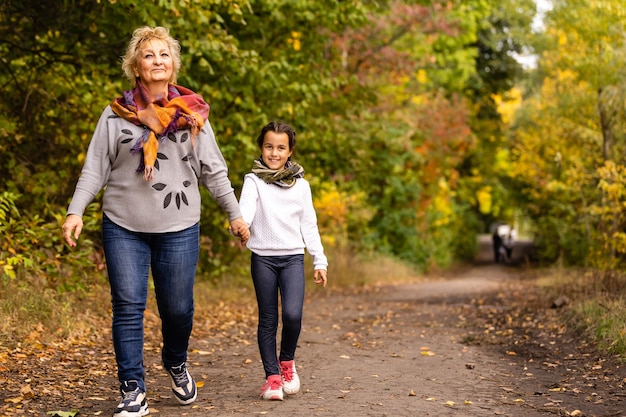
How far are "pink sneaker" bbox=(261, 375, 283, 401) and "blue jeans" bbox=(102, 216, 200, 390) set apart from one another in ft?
2.34

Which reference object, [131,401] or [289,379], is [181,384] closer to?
[131,401]

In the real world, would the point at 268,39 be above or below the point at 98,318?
above

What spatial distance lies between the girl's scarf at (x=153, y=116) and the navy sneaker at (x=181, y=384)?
1.24m

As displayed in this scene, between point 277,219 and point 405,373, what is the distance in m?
1.89

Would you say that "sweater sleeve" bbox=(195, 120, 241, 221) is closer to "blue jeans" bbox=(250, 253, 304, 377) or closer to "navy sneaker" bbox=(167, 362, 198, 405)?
"blue jeans" bbox=(250, 253, 304, 377)

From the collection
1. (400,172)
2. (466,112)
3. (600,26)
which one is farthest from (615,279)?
(466,112)

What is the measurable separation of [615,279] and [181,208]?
7193 millimetres

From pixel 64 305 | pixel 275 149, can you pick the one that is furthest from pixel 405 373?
pixel 64 305

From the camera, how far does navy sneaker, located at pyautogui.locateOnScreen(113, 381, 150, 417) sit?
181 inches

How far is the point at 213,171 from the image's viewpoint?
4918 millimetres

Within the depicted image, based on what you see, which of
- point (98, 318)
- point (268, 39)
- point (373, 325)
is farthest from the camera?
point (268, 39)

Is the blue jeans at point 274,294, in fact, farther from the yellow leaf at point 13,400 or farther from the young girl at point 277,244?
the yellow leaf at point 13,400

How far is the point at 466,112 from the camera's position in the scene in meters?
28.6

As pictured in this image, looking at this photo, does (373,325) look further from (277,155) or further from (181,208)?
(181,208)
